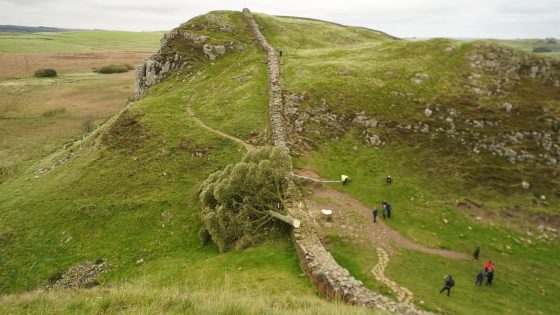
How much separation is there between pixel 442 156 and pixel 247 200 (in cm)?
2254

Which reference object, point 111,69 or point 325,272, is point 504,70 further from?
point 111,69

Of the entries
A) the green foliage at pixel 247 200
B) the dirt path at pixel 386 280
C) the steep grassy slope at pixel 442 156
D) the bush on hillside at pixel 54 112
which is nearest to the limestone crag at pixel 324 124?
the steep grassy slope at pixel 442 156

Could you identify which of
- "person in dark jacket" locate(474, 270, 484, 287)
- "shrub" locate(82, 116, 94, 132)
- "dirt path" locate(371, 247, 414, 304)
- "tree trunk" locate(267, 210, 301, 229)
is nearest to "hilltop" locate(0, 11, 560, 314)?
"dirt path" locate(371, 247, 414, 304)

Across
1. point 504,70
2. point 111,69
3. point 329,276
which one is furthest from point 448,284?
point 111,69

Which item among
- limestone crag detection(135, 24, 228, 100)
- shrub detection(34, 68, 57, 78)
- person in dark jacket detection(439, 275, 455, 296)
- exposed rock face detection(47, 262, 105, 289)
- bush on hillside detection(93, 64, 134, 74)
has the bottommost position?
exposed rock face detection(47, 262, 105, 289)

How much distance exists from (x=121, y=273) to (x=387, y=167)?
27.1 m

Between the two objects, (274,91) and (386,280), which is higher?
(274,91)

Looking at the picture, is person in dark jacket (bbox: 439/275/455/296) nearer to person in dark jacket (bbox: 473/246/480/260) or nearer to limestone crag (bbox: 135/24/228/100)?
person in dark jacket (bbox: 473/246/480/260)

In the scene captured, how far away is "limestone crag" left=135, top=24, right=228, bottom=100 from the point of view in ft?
234

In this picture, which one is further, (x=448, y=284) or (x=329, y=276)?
(x=448, y=284)

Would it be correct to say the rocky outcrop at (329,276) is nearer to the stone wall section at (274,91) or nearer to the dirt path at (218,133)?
the stone wall section at (274,91)

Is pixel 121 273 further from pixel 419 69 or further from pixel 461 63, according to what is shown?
pixel 461 63

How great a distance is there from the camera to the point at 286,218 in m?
31.3

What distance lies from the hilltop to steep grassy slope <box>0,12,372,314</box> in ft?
0.54
